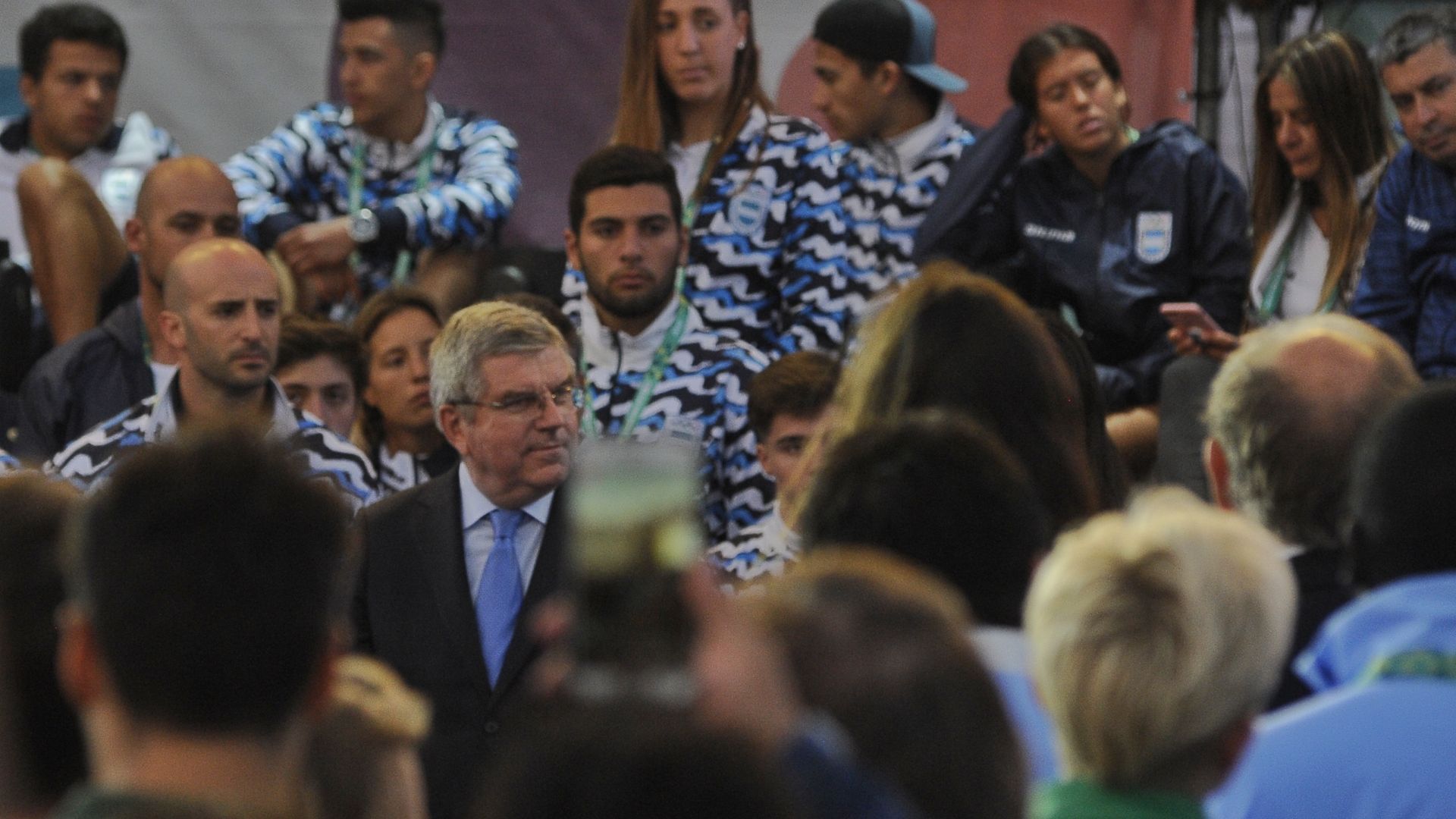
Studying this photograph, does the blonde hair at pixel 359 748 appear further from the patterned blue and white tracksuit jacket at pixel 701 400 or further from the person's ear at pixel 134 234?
the person's ear at pixel 134 234

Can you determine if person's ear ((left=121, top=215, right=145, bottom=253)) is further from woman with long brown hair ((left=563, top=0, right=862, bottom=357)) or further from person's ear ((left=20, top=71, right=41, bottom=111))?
woman with long brown hair ((left=563, top=0, right=862, bottom=357))

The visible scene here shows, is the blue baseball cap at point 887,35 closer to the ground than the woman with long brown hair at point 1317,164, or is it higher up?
higher up

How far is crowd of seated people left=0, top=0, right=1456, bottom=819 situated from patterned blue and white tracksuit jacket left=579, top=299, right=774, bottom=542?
0.04ft

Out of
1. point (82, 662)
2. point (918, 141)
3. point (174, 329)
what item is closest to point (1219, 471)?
point (82, 662)

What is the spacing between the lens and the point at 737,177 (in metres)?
5.52

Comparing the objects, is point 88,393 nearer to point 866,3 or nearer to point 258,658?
point 866,3

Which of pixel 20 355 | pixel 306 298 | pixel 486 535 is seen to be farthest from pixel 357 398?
pixel 486 535

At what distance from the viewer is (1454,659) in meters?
2.33

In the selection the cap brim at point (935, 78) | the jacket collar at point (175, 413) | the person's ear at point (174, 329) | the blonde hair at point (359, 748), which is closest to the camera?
the blonde hair at point (359, 748)

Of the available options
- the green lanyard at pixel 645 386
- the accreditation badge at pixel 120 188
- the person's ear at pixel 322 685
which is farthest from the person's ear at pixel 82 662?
the accreditation badge at pixel 120 188

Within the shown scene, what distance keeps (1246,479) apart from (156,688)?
1.71 m

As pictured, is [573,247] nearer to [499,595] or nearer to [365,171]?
[365,171]

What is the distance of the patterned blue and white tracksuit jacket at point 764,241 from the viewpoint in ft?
17.9

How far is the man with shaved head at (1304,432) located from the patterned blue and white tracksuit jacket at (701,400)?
2.05m
